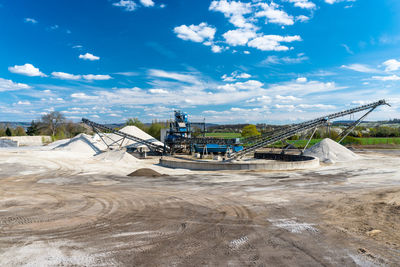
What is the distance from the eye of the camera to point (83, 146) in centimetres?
4119

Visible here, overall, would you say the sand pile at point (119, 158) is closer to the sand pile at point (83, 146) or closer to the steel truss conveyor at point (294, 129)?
the sand pile at point (83, 146)

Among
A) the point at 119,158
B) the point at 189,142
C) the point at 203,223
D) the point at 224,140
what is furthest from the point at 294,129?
the point at 203,223

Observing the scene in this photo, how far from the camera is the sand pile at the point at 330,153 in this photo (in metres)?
31.4

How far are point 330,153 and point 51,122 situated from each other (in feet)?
306

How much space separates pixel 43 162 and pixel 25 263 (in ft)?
86.9

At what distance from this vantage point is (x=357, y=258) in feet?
21.8

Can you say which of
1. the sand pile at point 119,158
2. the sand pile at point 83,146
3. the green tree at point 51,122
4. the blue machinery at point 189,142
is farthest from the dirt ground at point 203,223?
the green tree at point 51,122

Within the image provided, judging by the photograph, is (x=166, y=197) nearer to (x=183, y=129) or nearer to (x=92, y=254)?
(x=92, y=254)

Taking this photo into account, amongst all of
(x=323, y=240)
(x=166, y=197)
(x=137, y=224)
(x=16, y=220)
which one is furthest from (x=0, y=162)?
(x=323, y=240)

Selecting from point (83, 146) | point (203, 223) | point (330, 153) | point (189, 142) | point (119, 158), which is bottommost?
point (203, 223)

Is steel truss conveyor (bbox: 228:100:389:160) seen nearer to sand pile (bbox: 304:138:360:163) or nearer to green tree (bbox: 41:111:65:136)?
sand pile (bbox: 304:138:360:163)

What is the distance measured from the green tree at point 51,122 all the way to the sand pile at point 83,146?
55.8 metres

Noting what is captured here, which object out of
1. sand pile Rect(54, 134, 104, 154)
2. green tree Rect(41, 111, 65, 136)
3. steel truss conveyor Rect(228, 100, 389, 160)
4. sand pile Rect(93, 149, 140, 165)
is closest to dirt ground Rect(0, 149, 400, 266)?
steel truss conveyor Rect(228, 100, 389, 160)

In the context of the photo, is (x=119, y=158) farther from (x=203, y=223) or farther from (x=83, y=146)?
(x=203, y=223)
